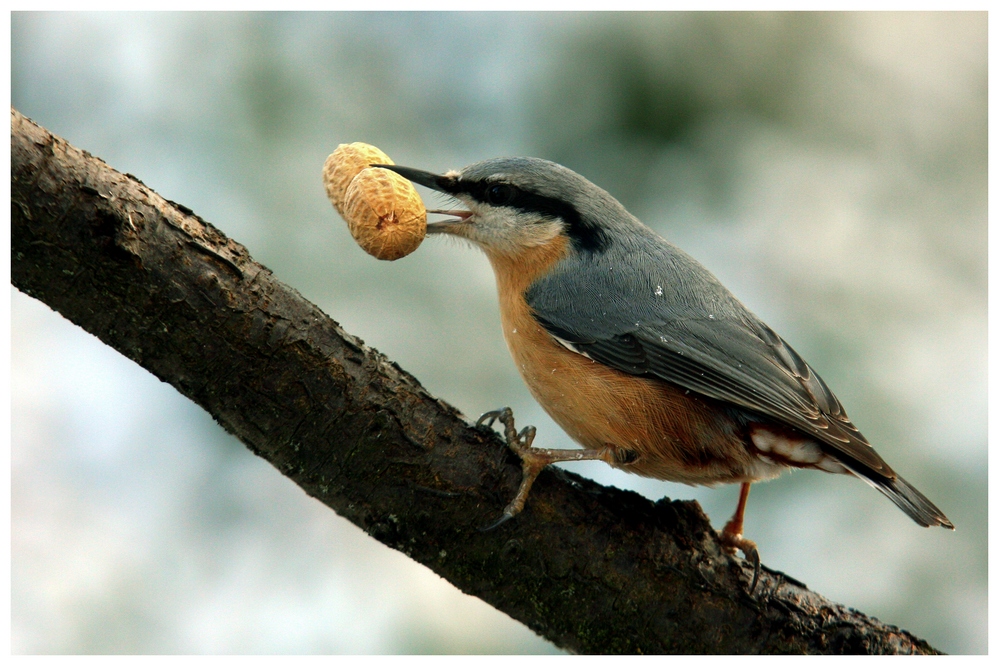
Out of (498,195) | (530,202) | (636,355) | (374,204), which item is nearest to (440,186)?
(498,195)

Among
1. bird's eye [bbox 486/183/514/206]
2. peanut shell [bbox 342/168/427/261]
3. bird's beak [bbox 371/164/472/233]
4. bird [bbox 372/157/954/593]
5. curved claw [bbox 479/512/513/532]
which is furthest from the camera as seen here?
bird's eye [bbox 486/183/514/206]

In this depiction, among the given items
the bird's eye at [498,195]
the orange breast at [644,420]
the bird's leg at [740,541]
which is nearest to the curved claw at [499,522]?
the orange breast at [644,420]

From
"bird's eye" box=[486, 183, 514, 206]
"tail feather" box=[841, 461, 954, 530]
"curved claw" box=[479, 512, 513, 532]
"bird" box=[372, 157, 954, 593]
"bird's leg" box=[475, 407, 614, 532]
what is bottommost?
"curved claw" box=[479, 512, 513, 532]

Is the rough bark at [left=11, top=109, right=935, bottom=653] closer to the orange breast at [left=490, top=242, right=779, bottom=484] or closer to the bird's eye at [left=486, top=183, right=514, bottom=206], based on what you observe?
the orange breast at [left=490, top=242, right=779, bottom=484]

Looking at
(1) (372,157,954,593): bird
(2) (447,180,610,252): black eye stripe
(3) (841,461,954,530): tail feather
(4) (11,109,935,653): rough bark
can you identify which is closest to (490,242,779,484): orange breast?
(1) (372,157,954,593): bird

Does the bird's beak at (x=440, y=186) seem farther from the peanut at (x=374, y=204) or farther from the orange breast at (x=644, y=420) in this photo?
the orange breast at (x=644, y=420)

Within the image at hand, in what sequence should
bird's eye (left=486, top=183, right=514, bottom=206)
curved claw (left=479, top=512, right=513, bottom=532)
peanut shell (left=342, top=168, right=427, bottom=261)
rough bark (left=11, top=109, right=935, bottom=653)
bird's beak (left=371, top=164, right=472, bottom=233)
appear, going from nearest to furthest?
rough bark (left=11, top=109, right=935, bottom=653), curved claw (left=479, top=512, right=513, bottom=532), peanut shell (left=342, top=168, right=427, bottom=261), bird's beak (left=371, top=164, right=472, bottom=233), bird's eye (left=486, top=183, right=514, bottom=206)
